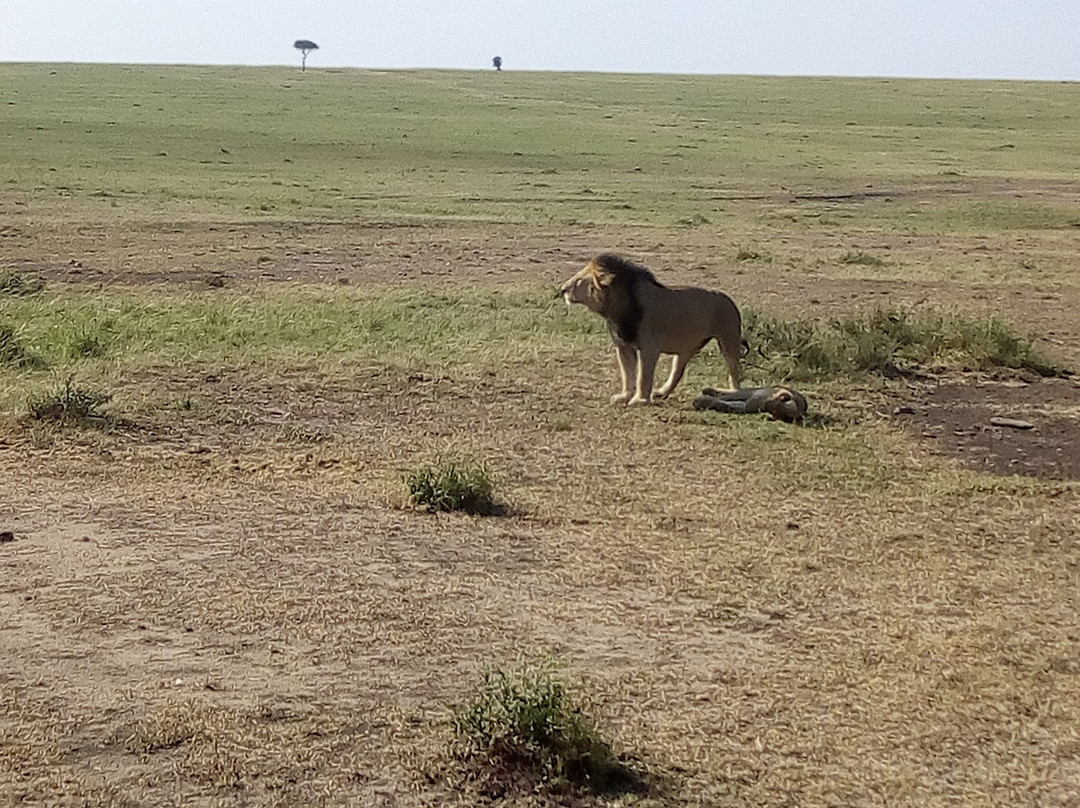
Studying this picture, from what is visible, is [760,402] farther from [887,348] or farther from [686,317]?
[887,348]

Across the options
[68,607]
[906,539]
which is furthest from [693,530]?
[68,607]

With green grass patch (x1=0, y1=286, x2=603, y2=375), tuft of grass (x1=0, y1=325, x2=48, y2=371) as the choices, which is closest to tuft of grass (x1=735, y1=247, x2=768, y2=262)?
green grass patch (x1=0, y1=286, x2=603, y2=375)

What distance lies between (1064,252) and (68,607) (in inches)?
695

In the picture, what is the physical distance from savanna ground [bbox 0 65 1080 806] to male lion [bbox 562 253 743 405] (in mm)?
338

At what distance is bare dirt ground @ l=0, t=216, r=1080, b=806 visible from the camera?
482 cm

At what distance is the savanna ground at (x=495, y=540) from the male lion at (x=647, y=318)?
0.34m

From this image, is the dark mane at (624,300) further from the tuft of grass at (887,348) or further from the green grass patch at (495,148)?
the green grass patch at (495,148)

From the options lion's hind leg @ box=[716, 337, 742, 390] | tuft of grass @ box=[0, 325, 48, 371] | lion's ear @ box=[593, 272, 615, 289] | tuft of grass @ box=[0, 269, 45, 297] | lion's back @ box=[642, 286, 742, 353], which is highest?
lion's ear @ box=[593, 272, 615, 289]

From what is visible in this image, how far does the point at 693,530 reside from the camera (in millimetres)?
7363

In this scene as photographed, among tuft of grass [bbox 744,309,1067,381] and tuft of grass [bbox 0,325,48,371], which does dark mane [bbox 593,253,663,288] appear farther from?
tuft of grass [bbox 0,325,48,371]

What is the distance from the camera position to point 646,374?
1016cm

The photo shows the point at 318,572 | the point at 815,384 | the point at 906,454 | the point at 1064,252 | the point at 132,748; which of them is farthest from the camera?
the point at 1064,252

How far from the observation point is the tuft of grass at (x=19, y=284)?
1467 cm

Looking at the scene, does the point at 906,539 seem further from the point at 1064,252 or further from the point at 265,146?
the point at 265,146
